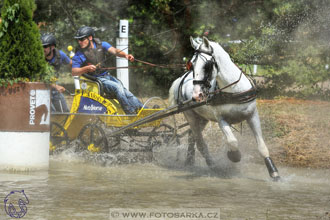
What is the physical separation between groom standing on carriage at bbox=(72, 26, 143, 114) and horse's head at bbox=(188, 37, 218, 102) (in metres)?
2.16

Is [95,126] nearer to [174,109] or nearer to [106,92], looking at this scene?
[106,92]

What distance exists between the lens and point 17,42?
29.2ft

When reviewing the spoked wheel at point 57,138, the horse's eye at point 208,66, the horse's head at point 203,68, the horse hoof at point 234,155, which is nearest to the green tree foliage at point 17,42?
the spoked wheel at point 57,138

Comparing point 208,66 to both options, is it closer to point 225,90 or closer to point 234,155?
point 225,90

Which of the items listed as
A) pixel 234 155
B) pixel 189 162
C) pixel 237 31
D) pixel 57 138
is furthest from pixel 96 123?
pixel 237 31

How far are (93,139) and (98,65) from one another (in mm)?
1201

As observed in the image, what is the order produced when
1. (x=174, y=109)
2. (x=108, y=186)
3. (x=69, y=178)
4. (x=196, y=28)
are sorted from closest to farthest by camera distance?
(x=108, y=186)
(x=69, y=178)
(x=174, y=109)
(x=196, y=28)

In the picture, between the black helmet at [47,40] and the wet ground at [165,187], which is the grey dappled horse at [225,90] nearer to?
the wet ground at [165,187]

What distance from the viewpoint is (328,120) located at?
505 inches

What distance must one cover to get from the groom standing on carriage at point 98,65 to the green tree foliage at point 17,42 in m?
1.57

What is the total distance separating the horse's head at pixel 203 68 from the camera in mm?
8383

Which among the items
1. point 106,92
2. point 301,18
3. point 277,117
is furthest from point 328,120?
point 106,92

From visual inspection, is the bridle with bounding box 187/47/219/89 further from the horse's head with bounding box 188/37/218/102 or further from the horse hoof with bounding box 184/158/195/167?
the horse hoof with bounding box 184/158/195/167

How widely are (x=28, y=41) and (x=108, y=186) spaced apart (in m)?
2.41
